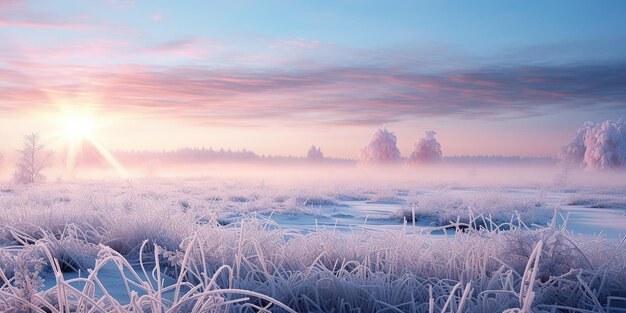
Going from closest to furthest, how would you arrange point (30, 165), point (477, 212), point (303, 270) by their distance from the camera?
1. point (303, 270)
2. point (477, 212)
3. point (30, 165)

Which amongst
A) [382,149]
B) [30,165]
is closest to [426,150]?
[382,149]

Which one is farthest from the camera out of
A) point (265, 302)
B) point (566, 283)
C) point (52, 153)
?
point (52, 153)

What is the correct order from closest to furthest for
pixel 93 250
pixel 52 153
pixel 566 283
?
pixel 566 283 → pixel 93 250 → pixel 52 153

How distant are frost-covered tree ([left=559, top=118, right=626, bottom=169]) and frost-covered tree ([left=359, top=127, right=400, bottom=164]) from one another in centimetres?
1733

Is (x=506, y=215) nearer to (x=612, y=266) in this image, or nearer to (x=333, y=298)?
(x=612, y=266)

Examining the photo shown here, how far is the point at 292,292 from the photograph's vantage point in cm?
302

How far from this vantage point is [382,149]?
192 feet

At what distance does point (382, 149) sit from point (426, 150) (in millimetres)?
4878

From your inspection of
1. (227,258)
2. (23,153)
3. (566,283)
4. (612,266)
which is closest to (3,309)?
(227,258)

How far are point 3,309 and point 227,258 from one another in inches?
62.3

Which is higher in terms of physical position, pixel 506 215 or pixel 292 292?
pixel 292 292

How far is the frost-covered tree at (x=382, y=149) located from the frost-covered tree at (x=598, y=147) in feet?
56.9

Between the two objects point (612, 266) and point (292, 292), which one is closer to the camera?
point (292, 292)

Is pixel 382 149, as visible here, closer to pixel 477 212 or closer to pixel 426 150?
pixel 426 150
